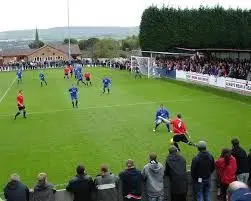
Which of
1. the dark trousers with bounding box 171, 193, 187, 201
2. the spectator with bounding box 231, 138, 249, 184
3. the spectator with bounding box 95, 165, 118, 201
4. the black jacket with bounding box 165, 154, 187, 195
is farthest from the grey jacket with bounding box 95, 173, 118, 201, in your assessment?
the spectator with bounding box 231, 138, 249, 184

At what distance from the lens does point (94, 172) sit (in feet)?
54.0

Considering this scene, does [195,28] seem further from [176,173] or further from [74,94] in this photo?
[176,173]

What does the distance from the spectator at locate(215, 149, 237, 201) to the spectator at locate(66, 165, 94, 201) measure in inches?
130

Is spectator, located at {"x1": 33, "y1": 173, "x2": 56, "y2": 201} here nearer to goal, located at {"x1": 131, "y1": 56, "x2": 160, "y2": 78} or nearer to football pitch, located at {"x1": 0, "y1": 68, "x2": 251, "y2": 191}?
football pitch, located at {"x1": 0, "y1": 68, "x2": 251, "y2": 191}

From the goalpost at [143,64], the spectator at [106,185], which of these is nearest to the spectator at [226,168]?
the spectator at [106,185]

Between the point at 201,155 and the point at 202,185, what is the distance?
Answer: 85 cm

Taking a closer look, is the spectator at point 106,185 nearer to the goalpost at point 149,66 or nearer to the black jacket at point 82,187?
the black jacket at point 82,187

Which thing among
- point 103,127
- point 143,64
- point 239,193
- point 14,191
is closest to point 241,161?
point 14,191

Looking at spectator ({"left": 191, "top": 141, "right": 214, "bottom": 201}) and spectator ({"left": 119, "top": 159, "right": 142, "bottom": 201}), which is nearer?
spectator ({"left": 119, "top": 159, "right": 142, "bottom": 201})

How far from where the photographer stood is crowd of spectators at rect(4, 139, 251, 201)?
10.7 m

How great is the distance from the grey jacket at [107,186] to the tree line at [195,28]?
35.5 metres

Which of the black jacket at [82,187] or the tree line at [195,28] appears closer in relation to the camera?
the black jacket at [82,187]

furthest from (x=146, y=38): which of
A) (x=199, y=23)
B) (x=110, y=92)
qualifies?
(x=110, y=92)

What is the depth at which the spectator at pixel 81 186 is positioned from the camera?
35.3 ft
